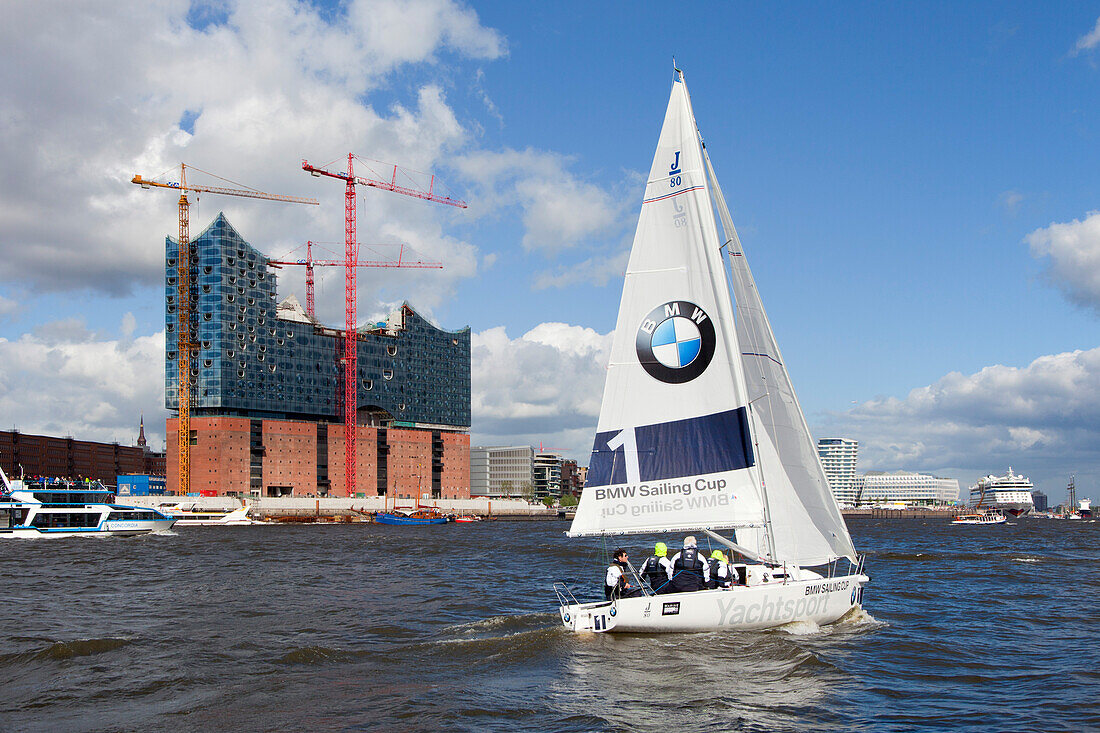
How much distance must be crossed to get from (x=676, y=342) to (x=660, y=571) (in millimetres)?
4196

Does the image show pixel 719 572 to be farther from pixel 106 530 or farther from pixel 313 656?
pixel 106 530

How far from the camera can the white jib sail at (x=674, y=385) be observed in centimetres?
1642

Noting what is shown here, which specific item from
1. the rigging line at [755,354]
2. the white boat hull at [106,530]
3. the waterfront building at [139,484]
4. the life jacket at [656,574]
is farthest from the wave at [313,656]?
the waterfront building at [139,484]

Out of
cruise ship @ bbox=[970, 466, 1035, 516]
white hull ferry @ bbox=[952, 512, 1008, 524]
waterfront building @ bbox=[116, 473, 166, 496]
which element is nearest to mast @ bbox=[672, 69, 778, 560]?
waterfront building @ bbox=[116, 473, 166, 496]

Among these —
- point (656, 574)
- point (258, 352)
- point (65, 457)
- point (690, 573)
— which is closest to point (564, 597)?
point (656, 574)

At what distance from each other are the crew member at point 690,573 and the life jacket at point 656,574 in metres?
0.23

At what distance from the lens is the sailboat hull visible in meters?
15.5

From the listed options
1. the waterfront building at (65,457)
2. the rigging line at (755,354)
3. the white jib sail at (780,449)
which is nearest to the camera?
the white jib sail at (780,449)

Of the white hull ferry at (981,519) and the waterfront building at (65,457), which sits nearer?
the white hull ferry at (981,519)

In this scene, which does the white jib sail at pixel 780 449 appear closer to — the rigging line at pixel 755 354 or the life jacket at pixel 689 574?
the rigging line at pixel 755 354

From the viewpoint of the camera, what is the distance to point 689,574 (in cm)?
1600

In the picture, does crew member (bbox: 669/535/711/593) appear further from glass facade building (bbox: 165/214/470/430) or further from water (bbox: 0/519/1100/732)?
glass facade building (bbox: 165/214/470/430)

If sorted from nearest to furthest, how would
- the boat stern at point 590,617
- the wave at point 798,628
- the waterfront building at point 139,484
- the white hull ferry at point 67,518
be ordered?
1. the boat stern at point 590,617
2. the wave at point 798,628
3. the white hull ferry at point 67,518
4. the waterfront building at point 139,484

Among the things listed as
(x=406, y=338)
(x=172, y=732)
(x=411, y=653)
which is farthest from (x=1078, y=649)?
(x=406, y=338)
